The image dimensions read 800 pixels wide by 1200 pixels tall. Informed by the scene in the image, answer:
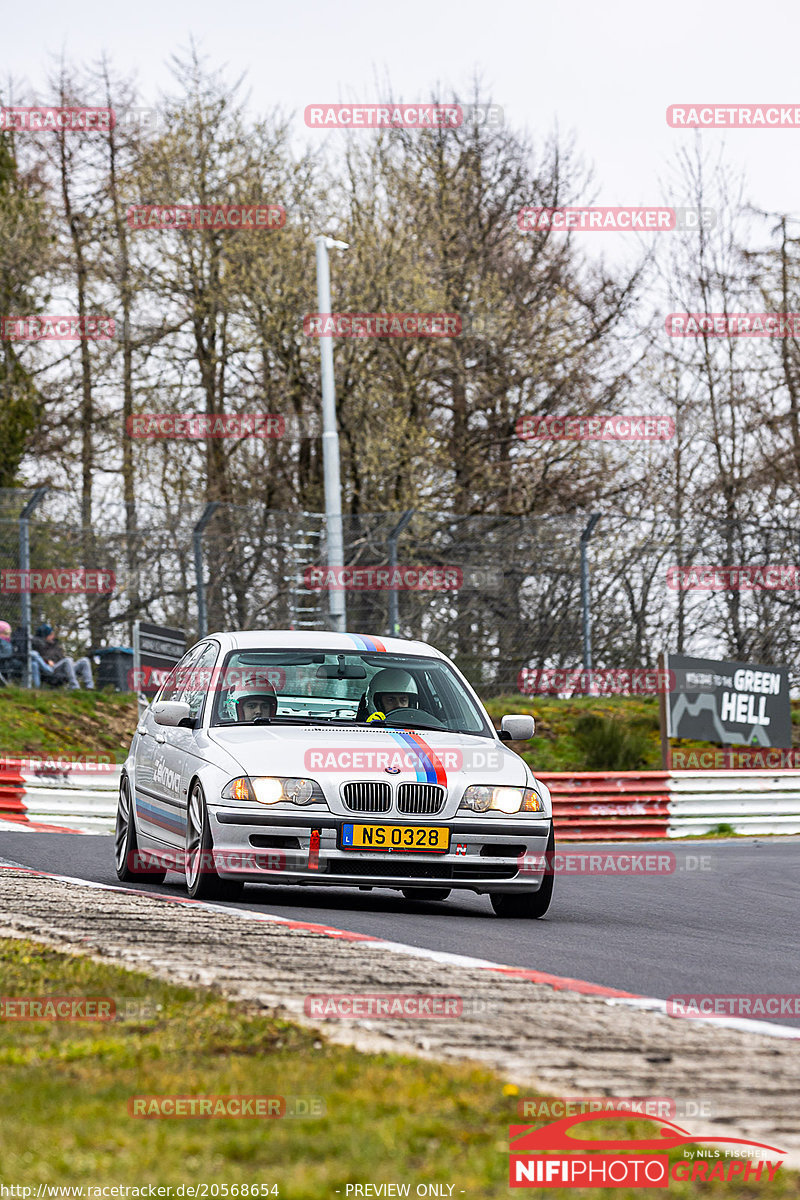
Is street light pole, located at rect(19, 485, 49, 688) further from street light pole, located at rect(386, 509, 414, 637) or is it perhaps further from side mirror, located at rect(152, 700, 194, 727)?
side mirror, located at rect(152, 700, 194, 727)

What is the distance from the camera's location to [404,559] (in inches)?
937

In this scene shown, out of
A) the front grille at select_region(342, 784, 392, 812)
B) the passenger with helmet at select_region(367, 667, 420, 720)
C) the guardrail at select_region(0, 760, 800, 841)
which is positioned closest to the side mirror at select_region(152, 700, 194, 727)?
the passenger with helmet at select_region(367, 667, 420, 720)

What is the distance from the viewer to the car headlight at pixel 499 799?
9.20 meters

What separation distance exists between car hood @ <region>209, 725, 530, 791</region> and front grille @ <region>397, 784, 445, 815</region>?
0.04 meters

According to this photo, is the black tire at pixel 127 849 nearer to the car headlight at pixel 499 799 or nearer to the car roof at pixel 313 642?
the car roof at pixel 313 642

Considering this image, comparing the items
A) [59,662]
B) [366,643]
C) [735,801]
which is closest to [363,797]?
[366,643]

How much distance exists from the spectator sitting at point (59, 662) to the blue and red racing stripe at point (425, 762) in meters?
14.5

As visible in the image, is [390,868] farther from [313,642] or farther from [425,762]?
[313,642]

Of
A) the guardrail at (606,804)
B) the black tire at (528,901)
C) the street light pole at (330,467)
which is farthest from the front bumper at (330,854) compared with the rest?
the street light pole at (330,467)

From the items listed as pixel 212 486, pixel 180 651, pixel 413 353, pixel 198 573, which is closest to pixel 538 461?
pixel 413 353

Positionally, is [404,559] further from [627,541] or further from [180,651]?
[180,651]

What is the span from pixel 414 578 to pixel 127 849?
13.6 metres

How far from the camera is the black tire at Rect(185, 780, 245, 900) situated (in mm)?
9000

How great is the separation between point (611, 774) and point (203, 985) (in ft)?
44.7
